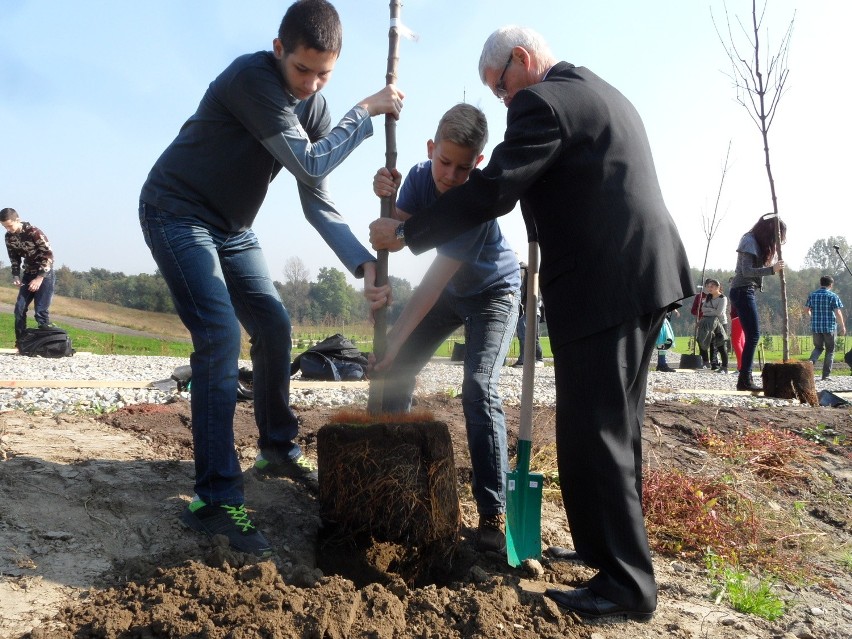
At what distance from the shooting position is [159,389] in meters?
7.07

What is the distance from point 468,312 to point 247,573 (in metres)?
1.56

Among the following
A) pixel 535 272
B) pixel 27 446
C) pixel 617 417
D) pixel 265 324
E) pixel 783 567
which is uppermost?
pixel 535 272

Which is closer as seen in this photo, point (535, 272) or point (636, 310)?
point (636, 310)

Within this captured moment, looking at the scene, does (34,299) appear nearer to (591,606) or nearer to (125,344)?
(125,344)

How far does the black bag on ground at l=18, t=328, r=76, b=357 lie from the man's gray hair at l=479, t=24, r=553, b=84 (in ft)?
35.3

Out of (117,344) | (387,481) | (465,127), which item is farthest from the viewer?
(117,344)

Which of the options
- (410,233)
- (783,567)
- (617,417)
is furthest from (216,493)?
(783,567)

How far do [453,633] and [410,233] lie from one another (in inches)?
56.8

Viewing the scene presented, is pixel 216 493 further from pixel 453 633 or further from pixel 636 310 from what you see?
pixel 636 310

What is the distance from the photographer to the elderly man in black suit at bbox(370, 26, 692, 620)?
2.43 meters

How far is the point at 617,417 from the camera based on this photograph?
8.15 feet

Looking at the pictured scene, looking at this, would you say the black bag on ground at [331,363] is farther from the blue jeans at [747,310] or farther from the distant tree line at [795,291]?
the distant tree line at [795,291]

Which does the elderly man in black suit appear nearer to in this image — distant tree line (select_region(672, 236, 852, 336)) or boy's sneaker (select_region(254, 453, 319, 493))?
boy's sneaker (select_region(254, 453, 319, 493))

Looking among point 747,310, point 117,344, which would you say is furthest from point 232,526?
point 117,344
